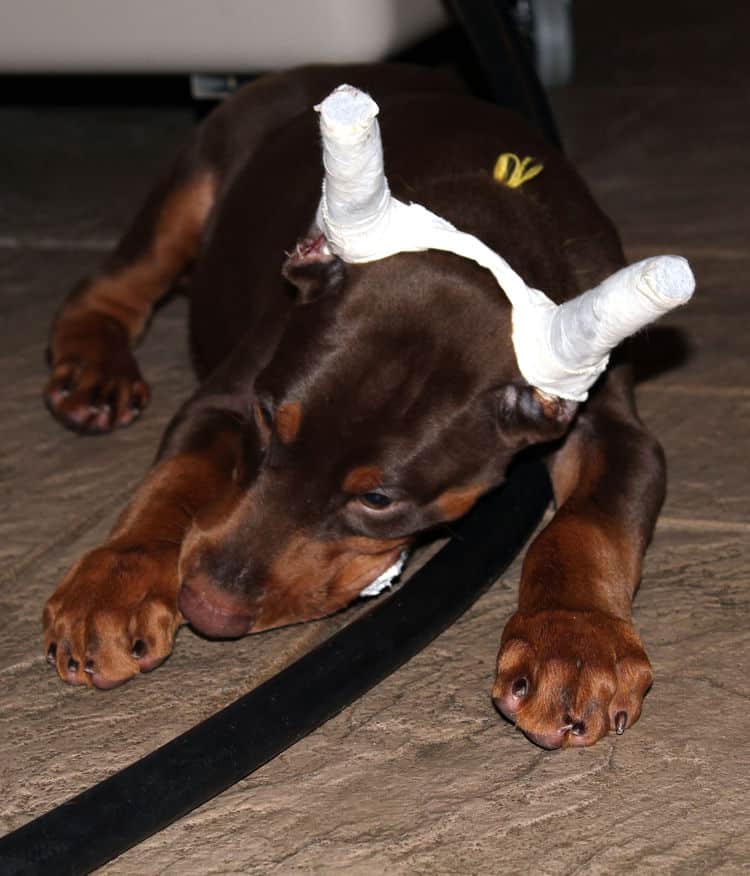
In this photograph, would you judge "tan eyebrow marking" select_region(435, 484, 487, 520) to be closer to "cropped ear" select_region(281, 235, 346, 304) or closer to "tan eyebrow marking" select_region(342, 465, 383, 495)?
"tan eyebrow marking" select_region(342, 465, 383, 495)

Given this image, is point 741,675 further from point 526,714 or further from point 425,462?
point 425,462

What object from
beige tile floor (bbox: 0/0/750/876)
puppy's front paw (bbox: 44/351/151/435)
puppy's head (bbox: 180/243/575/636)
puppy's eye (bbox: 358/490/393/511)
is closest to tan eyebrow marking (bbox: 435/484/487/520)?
puppy's head (bbox: 180/243/575/636)

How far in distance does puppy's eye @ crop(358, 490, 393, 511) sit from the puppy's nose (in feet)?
0.97

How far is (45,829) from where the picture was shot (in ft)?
8.38

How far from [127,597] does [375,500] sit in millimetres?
548

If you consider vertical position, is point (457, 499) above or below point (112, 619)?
above

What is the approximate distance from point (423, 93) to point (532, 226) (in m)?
1.22

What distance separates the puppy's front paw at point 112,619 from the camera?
304 centimetres

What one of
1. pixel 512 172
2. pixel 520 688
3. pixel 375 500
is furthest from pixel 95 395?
pixel 520 688

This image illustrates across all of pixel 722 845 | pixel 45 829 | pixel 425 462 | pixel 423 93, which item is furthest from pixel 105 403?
pixel 722 845

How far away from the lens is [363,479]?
288 cm

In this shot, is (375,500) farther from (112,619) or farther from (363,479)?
(112,619)

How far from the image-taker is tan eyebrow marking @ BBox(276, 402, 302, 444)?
2.89 meters

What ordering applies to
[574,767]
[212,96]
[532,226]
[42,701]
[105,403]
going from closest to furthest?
[574,767] → [42,701] → [532,226] → [105,403] → [212,96]
